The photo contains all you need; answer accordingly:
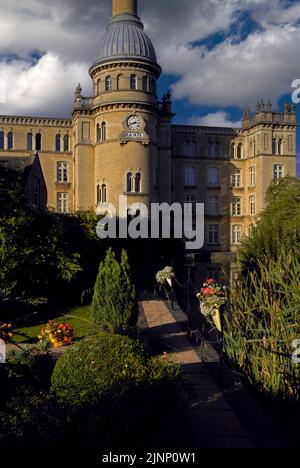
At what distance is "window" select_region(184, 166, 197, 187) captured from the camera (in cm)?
4919

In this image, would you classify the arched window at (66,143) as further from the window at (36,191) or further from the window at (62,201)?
the window at (36,191)

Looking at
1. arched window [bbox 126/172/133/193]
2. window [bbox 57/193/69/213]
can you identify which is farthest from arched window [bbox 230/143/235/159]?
window [bbox 57/193/69/213]

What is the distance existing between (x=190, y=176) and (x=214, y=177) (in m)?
2.80

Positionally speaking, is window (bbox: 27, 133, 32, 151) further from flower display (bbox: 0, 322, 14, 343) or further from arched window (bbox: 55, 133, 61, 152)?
flower display (bbox: 0, 322, 14, 343)

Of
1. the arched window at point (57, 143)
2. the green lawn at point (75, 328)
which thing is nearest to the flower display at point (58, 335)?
the green lawn at point (75, 328)

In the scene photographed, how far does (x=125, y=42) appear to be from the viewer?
38.5 meters

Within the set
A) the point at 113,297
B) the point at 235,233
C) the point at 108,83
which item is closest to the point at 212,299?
the point at 113,297

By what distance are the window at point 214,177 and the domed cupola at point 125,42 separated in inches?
572

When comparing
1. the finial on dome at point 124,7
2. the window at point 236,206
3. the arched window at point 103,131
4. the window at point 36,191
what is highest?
the finial on dome at point 124,7

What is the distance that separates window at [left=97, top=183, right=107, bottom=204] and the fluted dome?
10.5m

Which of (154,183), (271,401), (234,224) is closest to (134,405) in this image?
(271,401)

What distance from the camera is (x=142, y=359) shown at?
7934 millimetres

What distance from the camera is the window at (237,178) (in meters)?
50.4

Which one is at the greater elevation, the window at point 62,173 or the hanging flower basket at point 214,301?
the window at point 62,173
